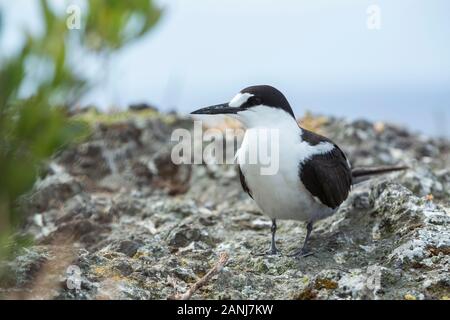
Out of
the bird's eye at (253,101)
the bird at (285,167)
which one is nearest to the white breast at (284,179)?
the bird at (285,167)

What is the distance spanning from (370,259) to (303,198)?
2.22 ft

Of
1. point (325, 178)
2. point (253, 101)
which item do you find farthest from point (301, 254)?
point (253, 101)

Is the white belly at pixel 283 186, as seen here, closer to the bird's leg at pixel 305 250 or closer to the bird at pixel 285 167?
the bird at pixel 285 167

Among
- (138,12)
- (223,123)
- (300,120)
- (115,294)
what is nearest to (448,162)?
(300,120)

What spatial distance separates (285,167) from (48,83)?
2.98m

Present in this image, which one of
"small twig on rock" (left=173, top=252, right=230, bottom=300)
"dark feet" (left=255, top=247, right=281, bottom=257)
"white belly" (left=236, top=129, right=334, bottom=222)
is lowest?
"dark feet" (left=255, top=247, right=281, bottom=257)

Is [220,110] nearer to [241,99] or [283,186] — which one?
[241,99]

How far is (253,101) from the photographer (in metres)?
5.70

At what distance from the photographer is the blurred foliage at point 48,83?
8.55 ft

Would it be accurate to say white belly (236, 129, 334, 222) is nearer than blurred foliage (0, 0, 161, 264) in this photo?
No

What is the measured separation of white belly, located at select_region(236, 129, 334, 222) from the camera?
17.9 ft

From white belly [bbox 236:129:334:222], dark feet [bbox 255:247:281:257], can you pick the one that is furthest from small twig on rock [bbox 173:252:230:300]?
white belly [bbox 236:129:334:222]

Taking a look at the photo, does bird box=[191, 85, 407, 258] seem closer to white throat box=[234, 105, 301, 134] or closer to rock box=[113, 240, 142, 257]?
white throat box=[234, 105, 301, 134]
